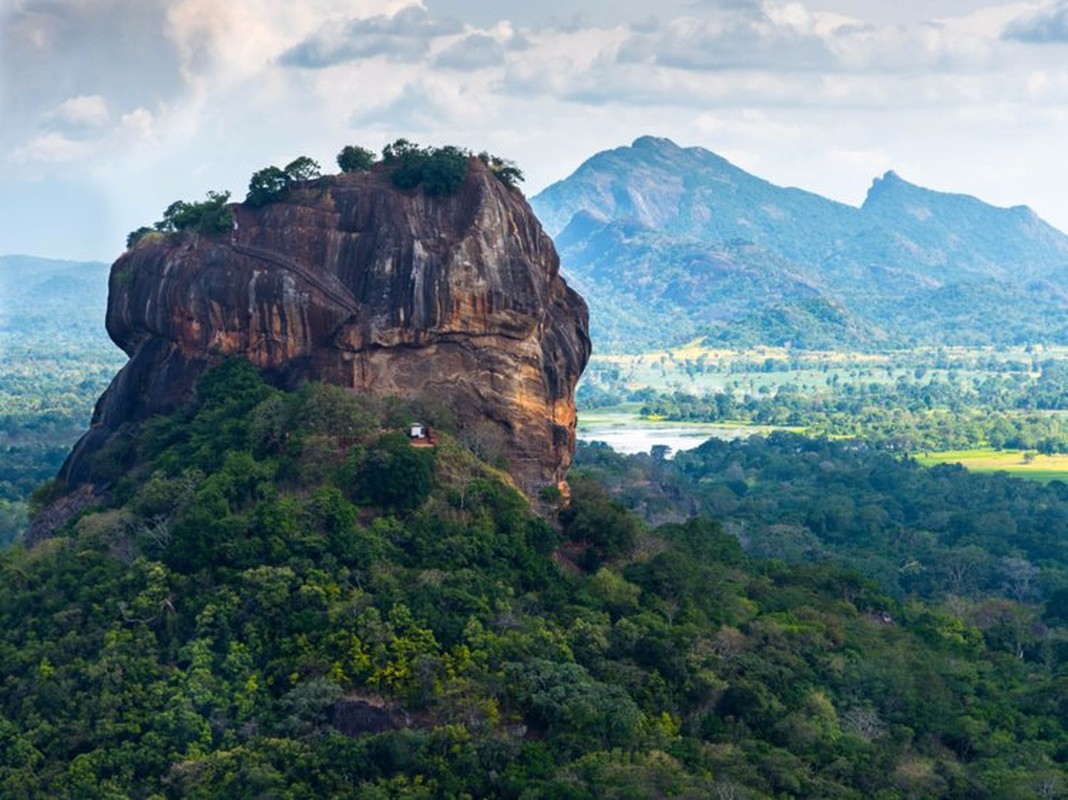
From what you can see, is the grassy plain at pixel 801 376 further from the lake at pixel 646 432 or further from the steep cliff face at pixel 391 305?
the steep cliff face at pixel 391 305

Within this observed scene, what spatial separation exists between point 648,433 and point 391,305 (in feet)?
258

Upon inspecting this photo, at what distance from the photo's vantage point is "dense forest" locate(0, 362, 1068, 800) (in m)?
27.7

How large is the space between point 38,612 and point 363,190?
1444 cm

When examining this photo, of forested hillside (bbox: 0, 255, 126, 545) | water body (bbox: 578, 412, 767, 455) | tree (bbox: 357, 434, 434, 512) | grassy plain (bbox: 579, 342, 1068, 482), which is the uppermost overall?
grassy plain (bbox: 579, 342, 1068, 482)

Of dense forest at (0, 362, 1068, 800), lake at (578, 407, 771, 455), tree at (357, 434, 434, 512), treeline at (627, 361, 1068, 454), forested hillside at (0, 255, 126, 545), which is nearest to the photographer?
dense forest at (0, 362, 1068, 800)

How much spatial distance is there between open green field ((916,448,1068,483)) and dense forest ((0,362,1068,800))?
5330 cm

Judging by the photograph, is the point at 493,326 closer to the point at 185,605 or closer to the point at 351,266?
the point at 351,266

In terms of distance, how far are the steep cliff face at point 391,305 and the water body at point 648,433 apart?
196ft

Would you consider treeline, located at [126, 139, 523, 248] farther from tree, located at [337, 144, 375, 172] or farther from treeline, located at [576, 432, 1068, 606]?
treeline, located at [576, 432, 1068, 606]

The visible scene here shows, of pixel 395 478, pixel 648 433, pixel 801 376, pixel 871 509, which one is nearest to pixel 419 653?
pixel 395 478

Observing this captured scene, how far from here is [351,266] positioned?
39.7 meters

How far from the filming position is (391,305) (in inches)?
1528

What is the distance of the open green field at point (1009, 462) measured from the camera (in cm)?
9221

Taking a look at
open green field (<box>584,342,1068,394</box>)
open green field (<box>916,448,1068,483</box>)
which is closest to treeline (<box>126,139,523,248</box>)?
open green field (<box>916,448,1068,483</box>)
